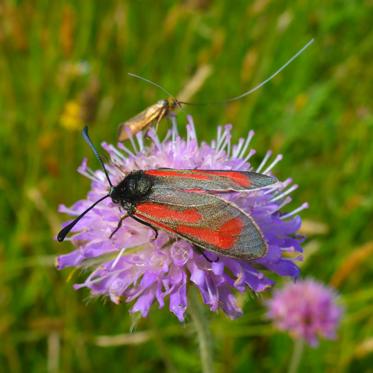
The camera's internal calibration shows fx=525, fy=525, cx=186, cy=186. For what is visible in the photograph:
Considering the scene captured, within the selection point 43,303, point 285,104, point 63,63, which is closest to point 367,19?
point 285,104

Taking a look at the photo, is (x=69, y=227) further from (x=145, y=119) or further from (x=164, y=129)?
(x=164, y=129)

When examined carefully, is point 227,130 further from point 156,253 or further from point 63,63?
point 63,63

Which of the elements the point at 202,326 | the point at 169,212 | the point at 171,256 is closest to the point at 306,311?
the point at 202,326

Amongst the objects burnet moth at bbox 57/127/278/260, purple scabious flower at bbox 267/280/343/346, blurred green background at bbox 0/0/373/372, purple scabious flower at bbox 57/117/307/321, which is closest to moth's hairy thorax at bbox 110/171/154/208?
burnet moth at bbox 57/127/278/260

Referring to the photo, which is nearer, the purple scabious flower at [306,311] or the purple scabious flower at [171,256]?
the purple scabious flower at [171,256]

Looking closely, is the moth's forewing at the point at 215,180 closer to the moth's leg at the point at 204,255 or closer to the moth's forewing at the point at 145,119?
the moth's leg at the point at 204,255

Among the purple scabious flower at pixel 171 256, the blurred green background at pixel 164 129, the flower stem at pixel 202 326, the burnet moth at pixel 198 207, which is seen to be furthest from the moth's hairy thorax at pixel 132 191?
the blurred green background at pixel 164 129

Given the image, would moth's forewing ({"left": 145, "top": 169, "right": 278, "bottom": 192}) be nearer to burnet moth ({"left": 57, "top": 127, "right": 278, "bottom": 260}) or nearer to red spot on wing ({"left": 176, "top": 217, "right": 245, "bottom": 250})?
burnet moth ({"left": 57, "top": 127, "right": 278, "bottom": 260})
